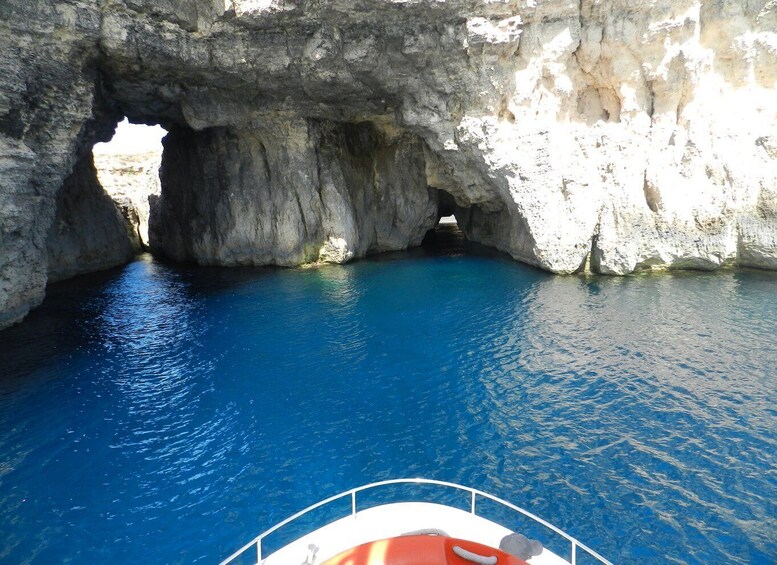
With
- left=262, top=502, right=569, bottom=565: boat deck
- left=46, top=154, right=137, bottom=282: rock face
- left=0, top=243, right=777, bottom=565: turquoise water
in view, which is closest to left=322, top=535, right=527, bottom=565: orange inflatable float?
left=262, top=502, right=569, bottom=565: boat deck

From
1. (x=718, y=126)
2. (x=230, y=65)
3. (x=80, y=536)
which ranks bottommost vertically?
(x=80, y=536)

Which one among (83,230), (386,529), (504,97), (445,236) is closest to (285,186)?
(83,230)

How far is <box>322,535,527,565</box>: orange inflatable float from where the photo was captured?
16.3 feet

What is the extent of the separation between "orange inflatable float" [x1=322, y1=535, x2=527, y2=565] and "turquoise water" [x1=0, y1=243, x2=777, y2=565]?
10.5ft

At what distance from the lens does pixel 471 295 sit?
21.5m

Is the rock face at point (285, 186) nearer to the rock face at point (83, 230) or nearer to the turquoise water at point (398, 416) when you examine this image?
the rock face at point (83, 230)

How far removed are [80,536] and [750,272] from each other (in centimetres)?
2700

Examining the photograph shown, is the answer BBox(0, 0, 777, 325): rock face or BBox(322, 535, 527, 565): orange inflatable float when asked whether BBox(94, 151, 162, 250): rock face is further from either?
BBox(322, 535, 527, 565): orange inflatable float

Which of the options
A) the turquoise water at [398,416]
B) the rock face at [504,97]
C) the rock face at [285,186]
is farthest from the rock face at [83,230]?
the turquoise water at [398,416]

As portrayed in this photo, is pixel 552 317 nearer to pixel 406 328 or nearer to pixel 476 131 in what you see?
pixel 406 328

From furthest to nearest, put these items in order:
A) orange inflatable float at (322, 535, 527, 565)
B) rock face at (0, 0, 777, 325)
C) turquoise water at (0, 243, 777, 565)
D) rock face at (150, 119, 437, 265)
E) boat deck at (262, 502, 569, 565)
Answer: rock face at (150, 119, 437, 265), rock face at (0, 0, 777, 325), turquoise water at (0, 243, 777, 565), boat deck at (262, 502, 569, 565), orange inflatable float at (322, 535, 527, 565)

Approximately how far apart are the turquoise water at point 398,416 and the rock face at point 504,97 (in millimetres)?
3707

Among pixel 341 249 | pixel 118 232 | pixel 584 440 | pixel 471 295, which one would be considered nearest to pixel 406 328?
pixel 471 295

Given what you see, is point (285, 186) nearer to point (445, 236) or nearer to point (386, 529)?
point (445, 236)
